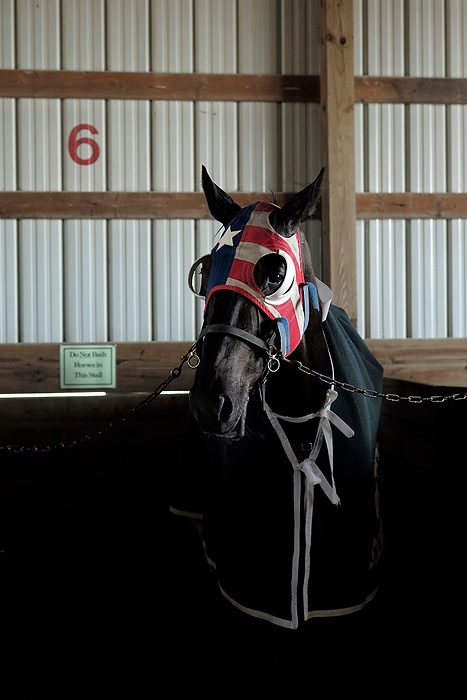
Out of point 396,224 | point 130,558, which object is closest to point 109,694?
point 130,558

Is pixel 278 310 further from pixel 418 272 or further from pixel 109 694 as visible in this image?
pixel 418 272

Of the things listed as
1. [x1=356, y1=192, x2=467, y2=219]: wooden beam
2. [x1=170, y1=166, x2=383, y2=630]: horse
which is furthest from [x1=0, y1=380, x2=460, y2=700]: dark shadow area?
[x1=356, y1=192, x2=467, y2=219]: wooden beam

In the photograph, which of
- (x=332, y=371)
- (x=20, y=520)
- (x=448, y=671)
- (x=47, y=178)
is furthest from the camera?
(x=47, y=178)

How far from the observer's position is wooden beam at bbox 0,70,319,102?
311cm

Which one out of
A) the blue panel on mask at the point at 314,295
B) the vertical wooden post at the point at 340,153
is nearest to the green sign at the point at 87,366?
the vertical wooden post at the point at 340,153

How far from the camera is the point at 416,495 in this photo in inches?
78.7

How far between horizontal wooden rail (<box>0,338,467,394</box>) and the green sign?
35 millimetres

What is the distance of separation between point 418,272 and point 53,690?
112 inches

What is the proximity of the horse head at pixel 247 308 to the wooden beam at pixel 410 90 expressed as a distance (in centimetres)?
219

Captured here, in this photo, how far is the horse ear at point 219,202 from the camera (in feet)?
4.99

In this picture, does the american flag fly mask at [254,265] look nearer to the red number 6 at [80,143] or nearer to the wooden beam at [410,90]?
the red number 6 at [80,143]

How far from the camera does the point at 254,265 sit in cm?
134

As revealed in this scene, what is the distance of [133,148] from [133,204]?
13.2 inches

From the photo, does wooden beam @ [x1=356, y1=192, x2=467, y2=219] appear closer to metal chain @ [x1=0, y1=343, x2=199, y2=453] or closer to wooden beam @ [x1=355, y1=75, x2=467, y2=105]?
wooden beam @ [x1=355, y1=75, x2=467, y2=105]
